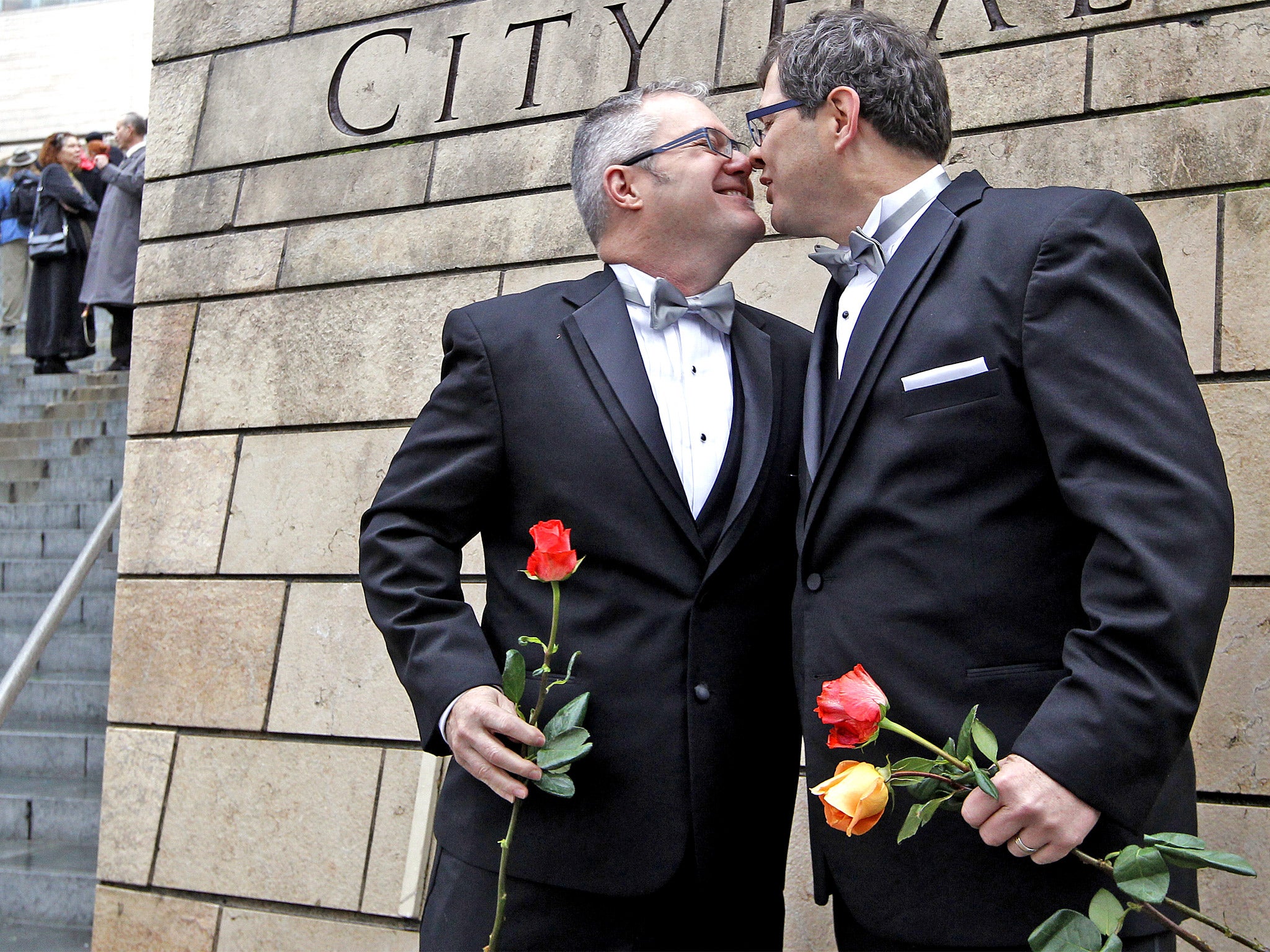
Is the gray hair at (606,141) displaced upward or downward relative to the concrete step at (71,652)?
upward

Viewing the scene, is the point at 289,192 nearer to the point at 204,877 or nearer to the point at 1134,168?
the point at 204,877

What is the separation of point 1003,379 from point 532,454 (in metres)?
0.93

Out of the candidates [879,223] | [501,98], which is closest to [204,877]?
[501,98]

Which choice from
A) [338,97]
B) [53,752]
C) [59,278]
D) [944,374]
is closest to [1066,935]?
[944,374]

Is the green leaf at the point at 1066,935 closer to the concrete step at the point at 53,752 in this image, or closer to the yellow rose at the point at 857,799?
the yellow rose at the point at 857,799

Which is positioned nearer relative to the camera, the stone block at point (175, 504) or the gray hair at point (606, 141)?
the gray hair at point (606, 141)

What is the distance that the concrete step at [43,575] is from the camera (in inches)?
262

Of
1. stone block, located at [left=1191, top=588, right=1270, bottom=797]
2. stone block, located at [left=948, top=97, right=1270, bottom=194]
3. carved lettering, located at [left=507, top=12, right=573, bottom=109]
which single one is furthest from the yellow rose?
carved lettering, located at [left=507, top=12, right=573, bottom=109]

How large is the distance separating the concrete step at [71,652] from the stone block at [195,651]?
124 centimetres

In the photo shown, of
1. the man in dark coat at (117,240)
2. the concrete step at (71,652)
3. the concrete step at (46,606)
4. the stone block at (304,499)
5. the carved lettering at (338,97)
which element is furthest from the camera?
the man in dark coat at (117,240)

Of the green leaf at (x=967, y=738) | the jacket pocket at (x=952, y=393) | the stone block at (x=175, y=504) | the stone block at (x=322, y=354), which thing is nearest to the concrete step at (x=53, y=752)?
the stone block at (x=175, y=504)

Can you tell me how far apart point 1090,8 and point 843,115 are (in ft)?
5.89

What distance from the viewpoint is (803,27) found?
2596mm

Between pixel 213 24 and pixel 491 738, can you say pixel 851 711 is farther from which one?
pixel 213 24
